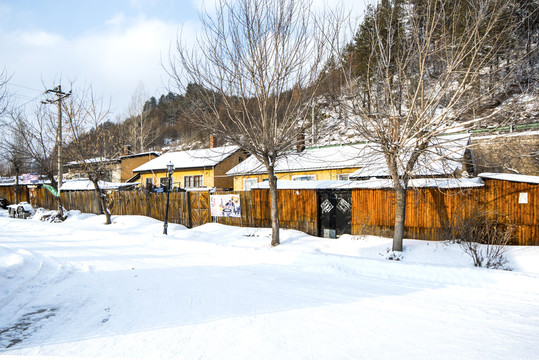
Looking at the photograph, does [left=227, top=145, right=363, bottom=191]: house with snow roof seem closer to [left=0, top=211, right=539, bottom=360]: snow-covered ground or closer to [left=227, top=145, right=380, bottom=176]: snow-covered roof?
[left=227, top=145, right=380, bottom=176]: snow-covered roof

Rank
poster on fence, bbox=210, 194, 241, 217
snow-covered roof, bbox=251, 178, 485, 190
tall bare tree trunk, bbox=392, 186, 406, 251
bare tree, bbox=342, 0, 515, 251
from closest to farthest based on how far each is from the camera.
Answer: bare tree, bbox=342, 0, 515, 251 < tall bare tree trunk, bbox=392, 186, 406, 251 < snow-covered roof, bbox=251, 178, 485, 190 < poster on fence, bbox=210, 194, 241, 217

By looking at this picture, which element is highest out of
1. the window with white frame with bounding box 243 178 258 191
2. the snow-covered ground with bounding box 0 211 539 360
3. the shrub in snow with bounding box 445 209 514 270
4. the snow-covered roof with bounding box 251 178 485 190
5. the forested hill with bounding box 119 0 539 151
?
the forested hill with bounding box 119 0 539 151

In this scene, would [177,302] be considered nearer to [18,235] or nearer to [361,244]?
[361,244]

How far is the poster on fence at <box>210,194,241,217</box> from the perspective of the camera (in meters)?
14.6

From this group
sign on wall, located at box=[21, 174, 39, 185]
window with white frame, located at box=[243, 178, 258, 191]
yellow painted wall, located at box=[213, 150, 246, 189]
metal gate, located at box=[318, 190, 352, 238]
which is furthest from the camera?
yellow painted wall, located at box=[213, 150, 246, 189]

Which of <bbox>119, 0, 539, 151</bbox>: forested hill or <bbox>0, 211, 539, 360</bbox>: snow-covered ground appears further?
<bbox>119, 0, 539, 151</bbox>: forested hill

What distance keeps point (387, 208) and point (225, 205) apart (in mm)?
7648

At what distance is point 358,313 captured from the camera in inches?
185

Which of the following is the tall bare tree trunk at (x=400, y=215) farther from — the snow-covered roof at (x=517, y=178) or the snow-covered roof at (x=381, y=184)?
the snow-covered roof at (x=517, y=178)

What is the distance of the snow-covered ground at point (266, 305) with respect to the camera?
11.8ft

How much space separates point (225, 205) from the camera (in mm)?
14977

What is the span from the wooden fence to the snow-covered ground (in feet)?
2.91

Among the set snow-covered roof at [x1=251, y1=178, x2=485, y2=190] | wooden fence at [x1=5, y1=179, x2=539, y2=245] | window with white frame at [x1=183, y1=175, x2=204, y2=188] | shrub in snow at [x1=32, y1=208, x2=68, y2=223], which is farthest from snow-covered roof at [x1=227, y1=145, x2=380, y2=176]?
shrub in snow at [x1=32, y1=208, x2=68, y2=223]

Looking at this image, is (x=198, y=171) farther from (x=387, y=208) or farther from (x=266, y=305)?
(x=266, y=305)
